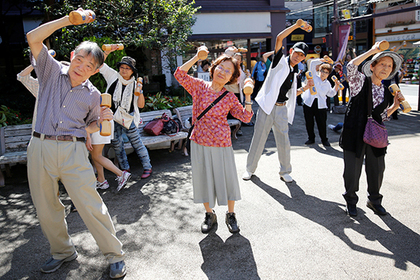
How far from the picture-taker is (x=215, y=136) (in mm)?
3479

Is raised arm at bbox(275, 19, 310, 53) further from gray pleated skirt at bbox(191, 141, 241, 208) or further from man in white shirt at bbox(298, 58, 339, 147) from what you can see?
man in white shirt at bbox(298, 58, 339, 147)

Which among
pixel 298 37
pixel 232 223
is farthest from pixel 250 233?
pixel 298 37

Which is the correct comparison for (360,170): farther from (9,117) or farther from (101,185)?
(9,117)

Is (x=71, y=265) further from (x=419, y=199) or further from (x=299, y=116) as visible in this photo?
(x=299, y=116)

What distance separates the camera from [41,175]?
8.92ft

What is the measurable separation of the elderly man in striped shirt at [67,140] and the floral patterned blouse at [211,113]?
1047 millimetres

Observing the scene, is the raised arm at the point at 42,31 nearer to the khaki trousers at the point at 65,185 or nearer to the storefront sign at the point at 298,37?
the khaki trousers at the point at 65,185

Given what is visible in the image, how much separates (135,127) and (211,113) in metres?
2.39

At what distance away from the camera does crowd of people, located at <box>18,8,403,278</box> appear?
2.67m

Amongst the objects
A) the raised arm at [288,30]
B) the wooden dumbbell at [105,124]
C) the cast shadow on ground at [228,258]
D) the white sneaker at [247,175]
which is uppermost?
the raised arm at [288,30]

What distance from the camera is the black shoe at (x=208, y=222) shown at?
3660 millimetres

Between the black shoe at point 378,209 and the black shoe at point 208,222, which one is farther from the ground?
the black shoe at point 208,222

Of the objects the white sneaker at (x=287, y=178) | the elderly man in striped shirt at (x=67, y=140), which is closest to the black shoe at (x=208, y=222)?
the elderly man in striped shirt at (x=67, y=140)

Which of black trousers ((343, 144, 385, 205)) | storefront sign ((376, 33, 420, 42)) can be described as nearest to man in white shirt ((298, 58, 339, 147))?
black trousers ((343, 144, 385, 205))
